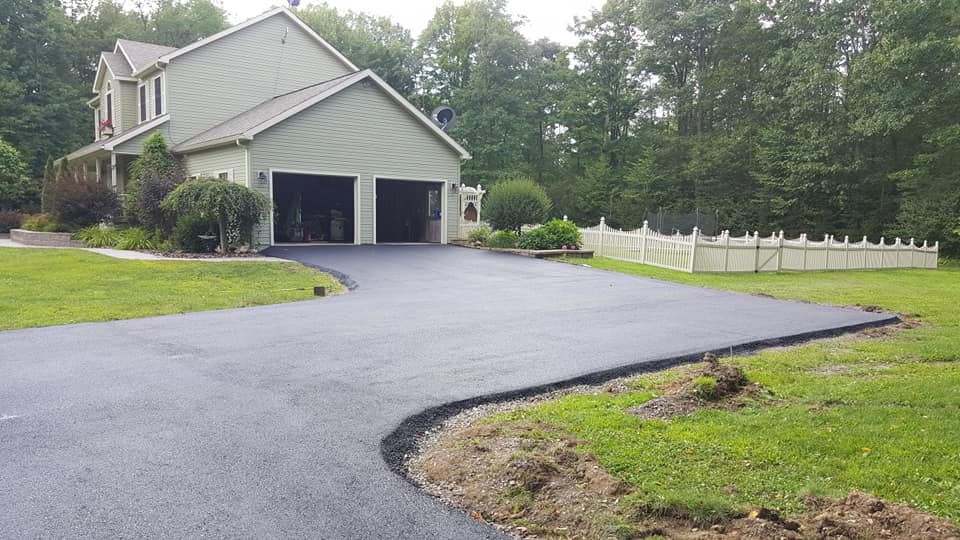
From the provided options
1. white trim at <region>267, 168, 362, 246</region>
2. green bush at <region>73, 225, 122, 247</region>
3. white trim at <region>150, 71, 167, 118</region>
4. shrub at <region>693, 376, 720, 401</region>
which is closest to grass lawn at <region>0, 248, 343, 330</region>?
green bush at <region>73, 225, 122, 247</region>

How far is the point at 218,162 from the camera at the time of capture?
1908cm

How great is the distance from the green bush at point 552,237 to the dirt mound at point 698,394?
1309 centimetres

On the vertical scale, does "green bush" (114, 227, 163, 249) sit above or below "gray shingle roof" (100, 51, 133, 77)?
below

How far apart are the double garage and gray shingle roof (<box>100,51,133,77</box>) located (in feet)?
26.9

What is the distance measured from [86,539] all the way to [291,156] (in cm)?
1667

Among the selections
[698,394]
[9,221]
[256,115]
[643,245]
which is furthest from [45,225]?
[698,394]

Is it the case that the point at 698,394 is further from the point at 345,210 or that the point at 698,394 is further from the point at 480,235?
the point at 345,210

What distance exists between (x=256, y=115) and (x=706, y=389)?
1832 centimetres

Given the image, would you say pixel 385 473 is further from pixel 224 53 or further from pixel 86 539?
pixel 224 53

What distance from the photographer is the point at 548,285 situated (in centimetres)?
1253

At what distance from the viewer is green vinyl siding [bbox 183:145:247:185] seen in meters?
18.0

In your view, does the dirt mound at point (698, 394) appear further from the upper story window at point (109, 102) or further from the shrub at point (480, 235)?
the upper story window at point (109, 102)

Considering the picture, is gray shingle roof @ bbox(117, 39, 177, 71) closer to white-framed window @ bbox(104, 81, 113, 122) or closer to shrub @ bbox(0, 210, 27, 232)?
white-framed window @ bbox(104, 81, 113, 122)

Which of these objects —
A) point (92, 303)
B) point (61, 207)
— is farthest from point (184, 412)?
point (61, 207)
